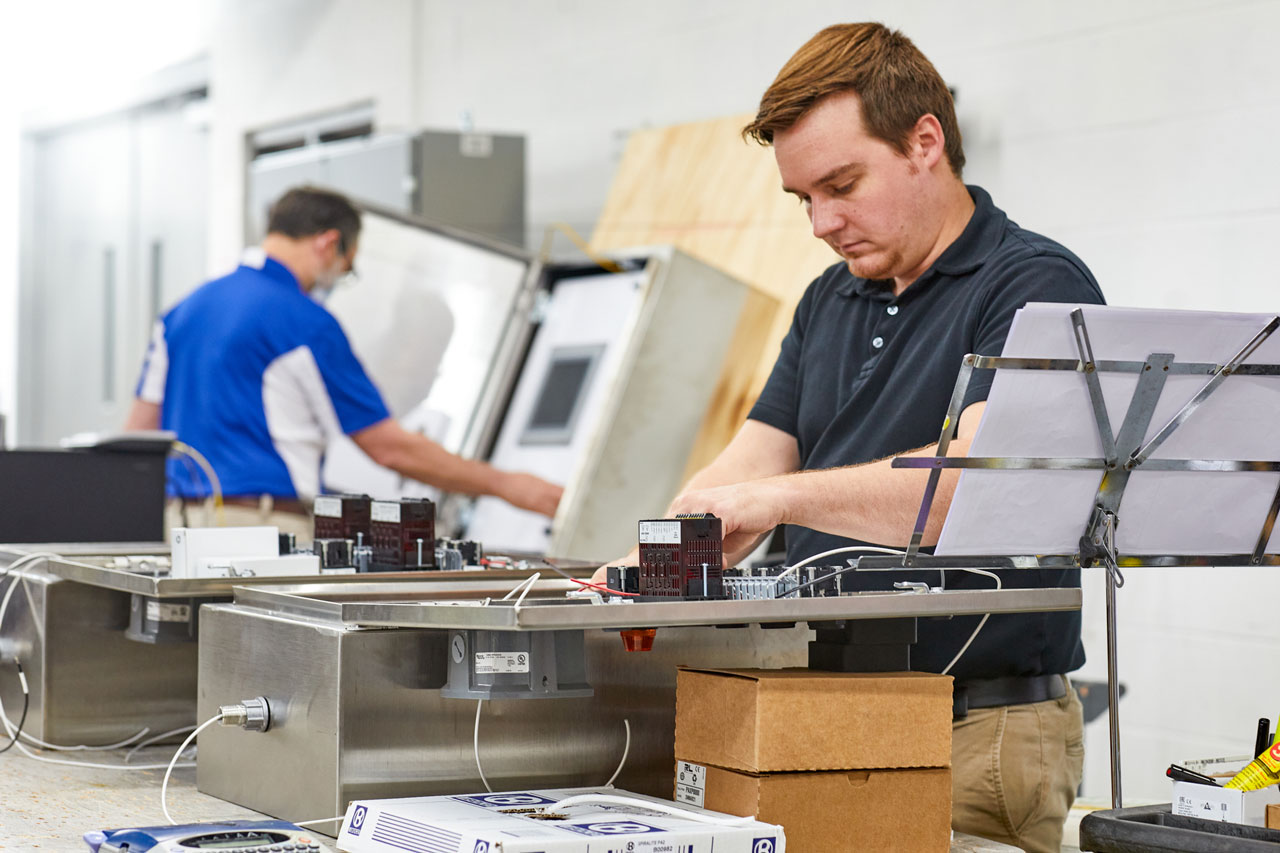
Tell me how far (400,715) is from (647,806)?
26 cm

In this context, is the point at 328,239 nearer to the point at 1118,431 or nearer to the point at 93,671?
the point at 93,671

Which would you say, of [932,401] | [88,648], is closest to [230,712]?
[88,648]

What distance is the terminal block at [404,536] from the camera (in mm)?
1953

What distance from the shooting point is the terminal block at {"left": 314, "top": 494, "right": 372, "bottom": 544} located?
2035mm

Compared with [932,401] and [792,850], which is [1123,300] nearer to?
[932,401]

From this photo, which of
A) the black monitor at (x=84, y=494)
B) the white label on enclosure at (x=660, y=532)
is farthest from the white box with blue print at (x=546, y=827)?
the black monitor at (x=84, y=494)

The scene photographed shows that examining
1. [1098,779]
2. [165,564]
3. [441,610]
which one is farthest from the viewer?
[1098,779]

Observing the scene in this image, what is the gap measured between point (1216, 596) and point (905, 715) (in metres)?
2.03

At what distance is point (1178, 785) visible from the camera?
4.45 ft

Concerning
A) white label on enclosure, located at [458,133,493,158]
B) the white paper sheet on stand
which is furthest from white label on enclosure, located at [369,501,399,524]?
white label on enclosure, located at [458,133,493,158]

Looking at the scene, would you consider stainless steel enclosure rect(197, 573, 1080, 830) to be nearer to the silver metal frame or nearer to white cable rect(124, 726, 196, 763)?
the silver metal frame

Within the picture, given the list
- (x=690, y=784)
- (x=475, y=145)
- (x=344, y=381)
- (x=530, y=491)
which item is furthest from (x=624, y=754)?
(x=475, y=145)

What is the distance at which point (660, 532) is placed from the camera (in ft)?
4.67

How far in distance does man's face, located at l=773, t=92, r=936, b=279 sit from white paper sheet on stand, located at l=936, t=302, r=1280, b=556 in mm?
542
